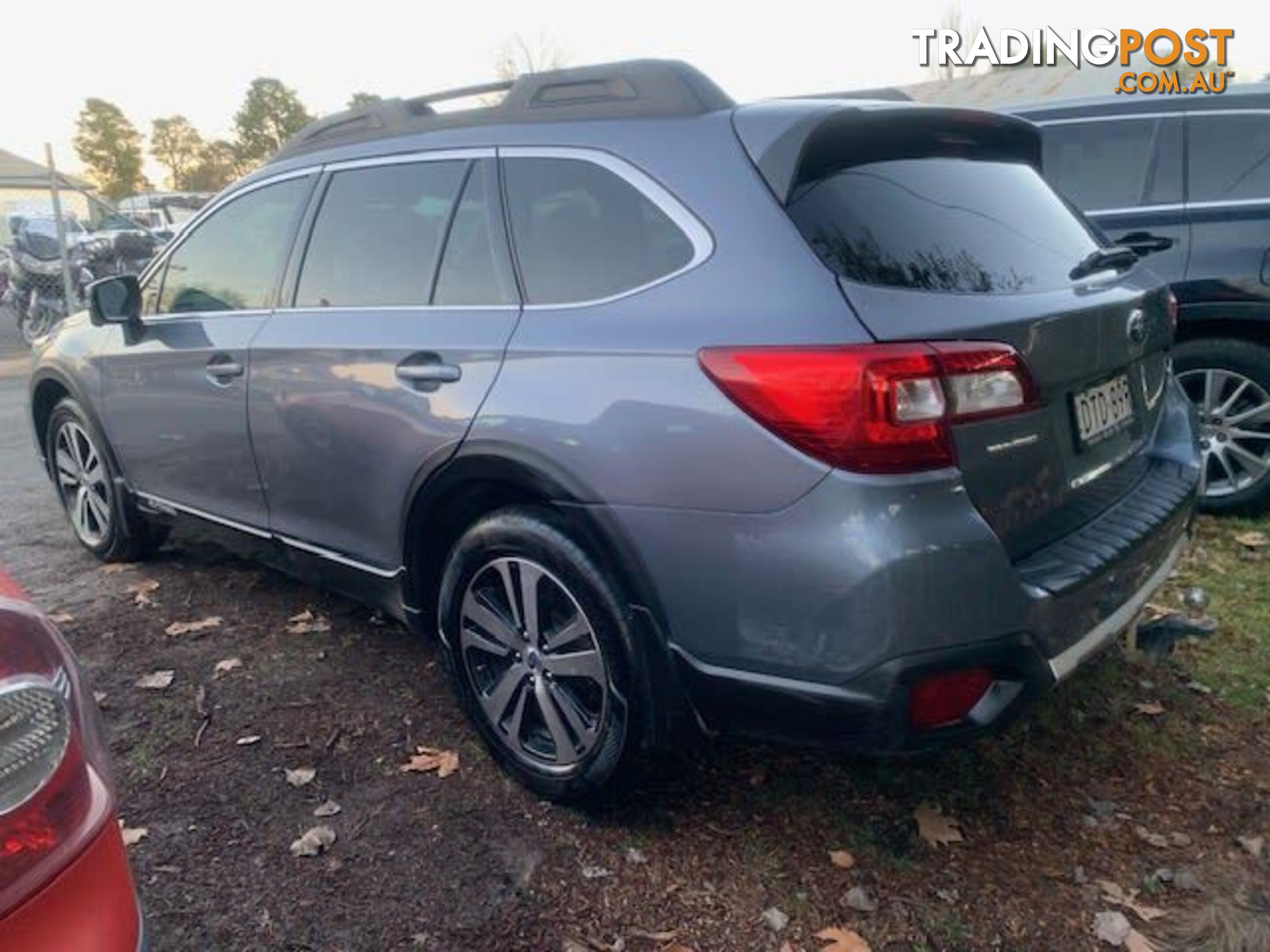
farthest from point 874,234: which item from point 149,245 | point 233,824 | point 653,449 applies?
point 149,245

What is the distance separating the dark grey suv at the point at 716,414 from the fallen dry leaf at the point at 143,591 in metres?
1.32

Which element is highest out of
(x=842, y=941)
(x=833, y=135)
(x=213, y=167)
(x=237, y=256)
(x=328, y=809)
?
(x=213, y=167)

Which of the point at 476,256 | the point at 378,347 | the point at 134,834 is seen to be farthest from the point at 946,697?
the point at 134,834

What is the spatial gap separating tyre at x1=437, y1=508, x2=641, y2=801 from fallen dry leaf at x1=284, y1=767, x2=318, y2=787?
1.59 ft

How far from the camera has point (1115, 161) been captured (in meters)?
4.89

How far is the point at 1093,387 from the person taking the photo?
2.44 metres

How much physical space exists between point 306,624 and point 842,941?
2.50 metres

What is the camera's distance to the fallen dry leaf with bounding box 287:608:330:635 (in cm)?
387

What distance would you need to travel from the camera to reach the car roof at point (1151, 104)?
15.2 feet

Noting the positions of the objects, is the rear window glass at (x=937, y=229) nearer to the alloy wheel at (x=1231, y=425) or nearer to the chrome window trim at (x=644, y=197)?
the chrome window trim at (x=644, y=197)

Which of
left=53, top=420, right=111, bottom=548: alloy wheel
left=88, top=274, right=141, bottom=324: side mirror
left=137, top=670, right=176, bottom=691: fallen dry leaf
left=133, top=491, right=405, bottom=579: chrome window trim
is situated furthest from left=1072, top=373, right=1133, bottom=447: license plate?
left=53, top=420, right=111, bottom=548: alloy wheel

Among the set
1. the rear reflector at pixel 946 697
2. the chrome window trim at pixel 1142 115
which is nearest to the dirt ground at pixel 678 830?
the rear reflector at pixel 946 697

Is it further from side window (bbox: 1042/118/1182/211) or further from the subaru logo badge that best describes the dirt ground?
side window (bbox: 1042/118/1182/211)

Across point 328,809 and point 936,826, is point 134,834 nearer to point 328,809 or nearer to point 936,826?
point 328,809
